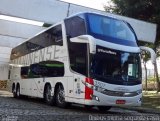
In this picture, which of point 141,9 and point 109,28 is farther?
point 141,9

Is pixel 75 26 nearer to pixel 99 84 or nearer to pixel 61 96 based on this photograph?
pixel 99 84

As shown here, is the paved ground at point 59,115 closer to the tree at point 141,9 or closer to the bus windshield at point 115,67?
the bus windshield at point 115,67

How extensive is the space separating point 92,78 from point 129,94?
1.56 m

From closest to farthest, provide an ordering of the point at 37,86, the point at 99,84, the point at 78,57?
1. the point at 99,84
2. the point at 78,57
3. the point at 37,86

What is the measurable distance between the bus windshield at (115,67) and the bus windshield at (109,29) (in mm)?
597

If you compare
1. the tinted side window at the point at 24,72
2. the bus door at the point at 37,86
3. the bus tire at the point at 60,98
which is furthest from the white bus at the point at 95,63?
the tinted side window at the point at 24,72

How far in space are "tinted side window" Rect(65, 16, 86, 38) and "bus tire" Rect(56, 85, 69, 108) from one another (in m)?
2.24

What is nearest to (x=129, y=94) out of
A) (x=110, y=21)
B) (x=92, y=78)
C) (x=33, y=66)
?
(x=92, y=78)

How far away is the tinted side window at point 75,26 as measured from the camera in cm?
1295

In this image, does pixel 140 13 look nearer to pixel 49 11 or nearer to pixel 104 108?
pixel 49 11

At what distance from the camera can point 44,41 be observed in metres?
16.7

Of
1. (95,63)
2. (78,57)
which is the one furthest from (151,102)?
(95,63)

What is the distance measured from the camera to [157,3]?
80.5ft

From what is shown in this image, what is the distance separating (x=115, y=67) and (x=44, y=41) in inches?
202
